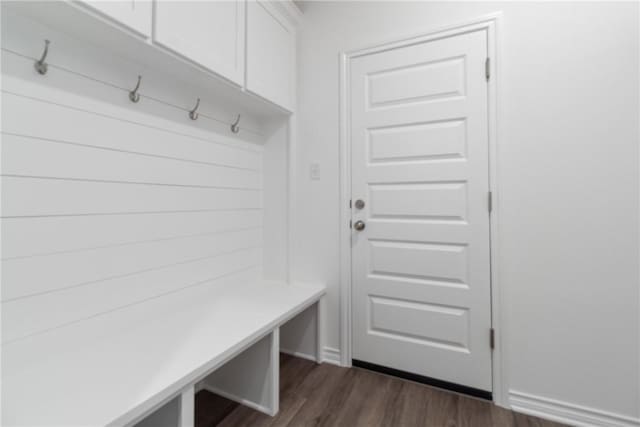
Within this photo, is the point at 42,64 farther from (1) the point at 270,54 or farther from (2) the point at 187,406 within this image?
(2) the point at 187,406

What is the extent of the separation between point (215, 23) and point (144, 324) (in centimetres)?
145

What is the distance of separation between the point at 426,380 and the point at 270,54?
2194mm

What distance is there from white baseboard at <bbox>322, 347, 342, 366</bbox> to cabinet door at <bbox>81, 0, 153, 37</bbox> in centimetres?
199

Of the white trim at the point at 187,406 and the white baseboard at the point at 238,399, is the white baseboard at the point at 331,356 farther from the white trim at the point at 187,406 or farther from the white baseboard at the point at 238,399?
the white trim at the point at 187,406

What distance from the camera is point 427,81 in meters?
1.71

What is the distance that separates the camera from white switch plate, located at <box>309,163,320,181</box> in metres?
2.04

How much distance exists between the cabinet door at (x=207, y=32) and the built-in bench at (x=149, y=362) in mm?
1145

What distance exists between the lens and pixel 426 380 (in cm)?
172

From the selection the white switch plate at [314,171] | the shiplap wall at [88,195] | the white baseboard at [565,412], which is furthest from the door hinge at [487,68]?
the white baseboard at [565,412]

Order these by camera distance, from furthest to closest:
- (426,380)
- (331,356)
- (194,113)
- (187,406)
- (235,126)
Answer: (331,356) < (235,126) < (426,380) < (194,113) < (187,406)

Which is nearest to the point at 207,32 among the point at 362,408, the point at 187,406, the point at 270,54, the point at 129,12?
the point at 129,12

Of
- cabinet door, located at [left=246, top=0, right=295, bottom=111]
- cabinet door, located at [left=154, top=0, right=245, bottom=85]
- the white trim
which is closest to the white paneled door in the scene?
cabinet door, located at [left=246, top=0, right=295, bottom=111]

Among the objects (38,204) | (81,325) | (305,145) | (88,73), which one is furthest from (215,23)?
(81,325)

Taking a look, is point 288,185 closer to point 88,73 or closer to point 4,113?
point 88,73
